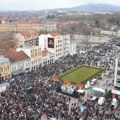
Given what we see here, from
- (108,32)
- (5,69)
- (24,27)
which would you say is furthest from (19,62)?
(108,32)

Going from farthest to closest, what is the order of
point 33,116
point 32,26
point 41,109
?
point 32,26 → point 41,109 → point 33,116

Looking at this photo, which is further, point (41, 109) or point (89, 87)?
point (89, 87)

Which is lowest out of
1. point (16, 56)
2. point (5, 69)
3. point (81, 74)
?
point (81, 74)

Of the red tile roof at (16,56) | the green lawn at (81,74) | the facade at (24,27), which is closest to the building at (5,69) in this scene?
the red tile roof at (16,56)

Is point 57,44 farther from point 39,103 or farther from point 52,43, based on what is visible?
point 39,103

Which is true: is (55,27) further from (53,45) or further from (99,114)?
(99,114)

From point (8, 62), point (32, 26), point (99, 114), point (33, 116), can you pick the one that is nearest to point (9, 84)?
point (8, 62)
